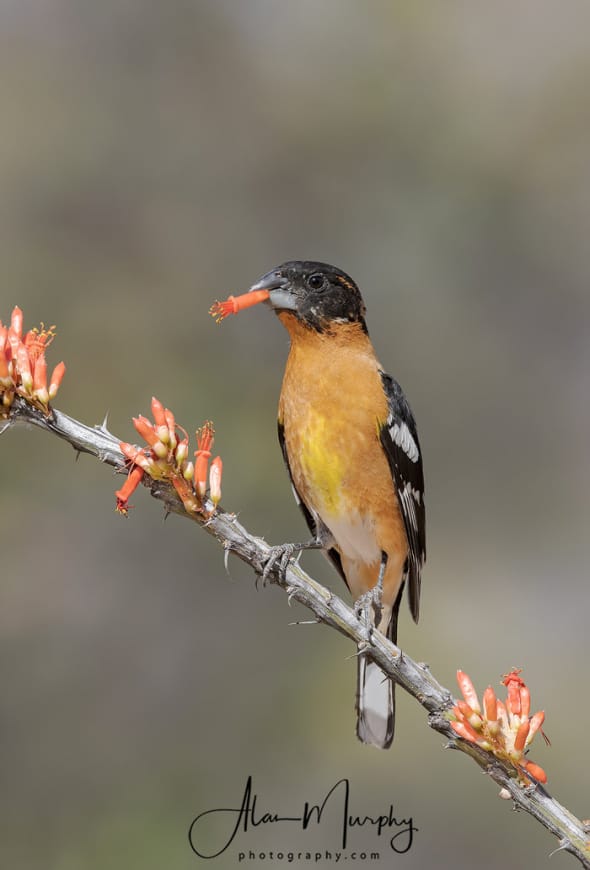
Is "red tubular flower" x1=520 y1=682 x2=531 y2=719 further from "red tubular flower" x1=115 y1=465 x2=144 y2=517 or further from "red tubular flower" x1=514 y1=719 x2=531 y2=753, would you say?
"red tubular flower" x1=115 y1=465 x2=144 y2=517

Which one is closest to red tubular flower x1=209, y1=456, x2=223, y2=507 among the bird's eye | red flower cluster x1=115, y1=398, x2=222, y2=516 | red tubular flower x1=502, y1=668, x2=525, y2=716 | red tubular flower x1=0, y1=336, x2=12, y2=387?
red flower cluster x1=115, y1=398, x2=222, y2=516

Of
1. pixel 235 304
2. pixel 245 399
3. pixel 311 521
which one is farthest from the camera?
pixel 245 399

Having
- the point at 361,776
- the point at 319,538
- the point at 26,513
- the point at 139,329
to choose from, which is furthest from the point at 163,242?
the point at 319,538

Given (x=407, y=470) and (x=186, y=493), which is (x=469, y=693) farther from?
(x=407, y=470)

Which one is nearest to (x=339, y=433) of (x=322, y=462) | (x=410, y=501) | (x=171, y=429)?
(x=322, y=462)

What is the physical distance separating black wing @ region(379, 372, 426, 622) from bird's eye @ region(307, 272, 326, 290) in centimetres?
53

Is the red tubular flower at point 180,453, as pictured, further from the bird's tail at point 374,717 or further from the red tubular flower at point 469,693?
the bird's tail at point 374,717

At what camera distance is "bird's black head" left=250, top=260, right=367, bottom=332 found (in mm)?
4645

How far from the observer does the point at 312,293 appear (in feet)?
15.5

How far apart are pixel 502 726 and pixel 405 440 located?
7.14 ft

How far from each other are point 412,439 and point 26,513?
7780mm

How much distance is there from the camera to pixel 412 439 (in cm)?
497

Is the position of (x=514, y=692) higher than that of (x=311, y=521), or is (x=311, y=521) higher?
(x=311, y=521)

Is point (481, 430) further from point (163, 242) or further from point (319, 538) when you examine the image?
point (319, 538)
